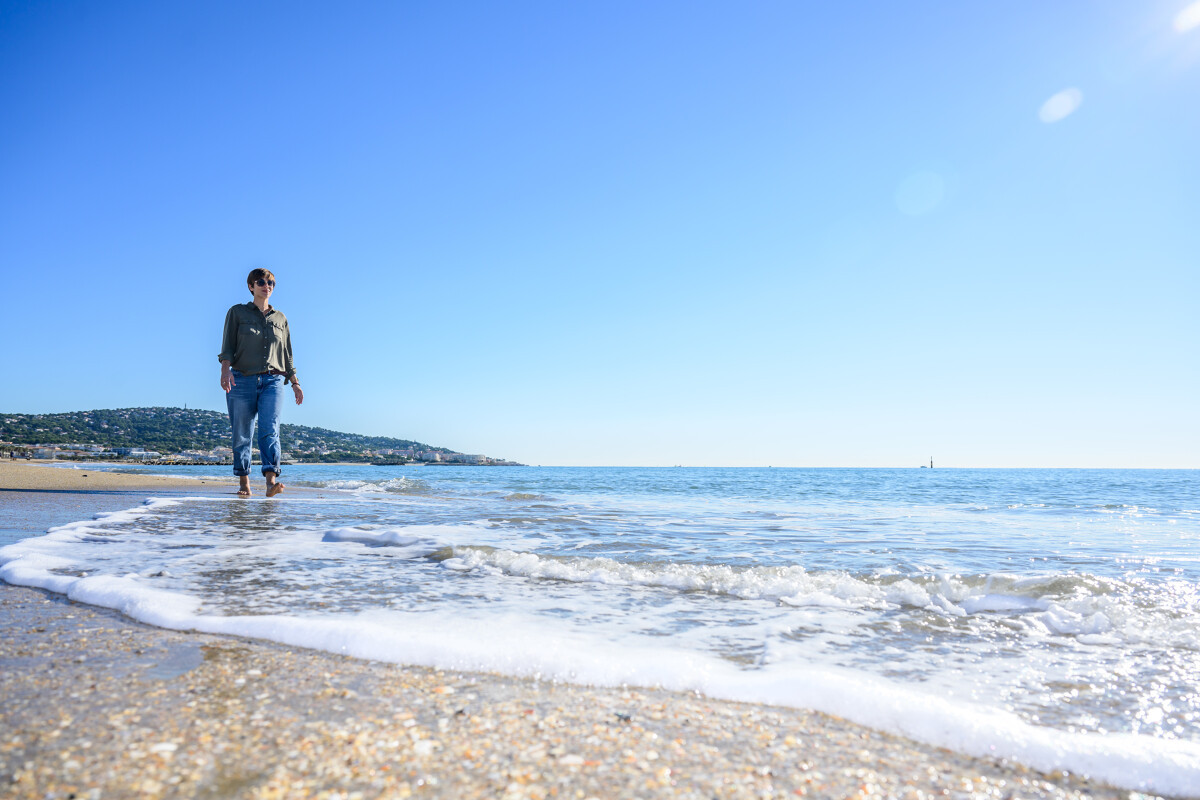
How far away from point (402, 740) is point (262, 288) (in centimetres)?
717

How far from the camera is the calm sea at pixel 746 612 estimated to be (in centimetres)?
189

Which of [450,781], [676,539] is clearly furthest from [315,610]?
[676,539]

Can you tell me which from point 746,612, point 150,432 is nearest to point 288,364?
point 746,612

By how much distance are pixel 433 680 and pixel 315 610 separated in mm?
1066

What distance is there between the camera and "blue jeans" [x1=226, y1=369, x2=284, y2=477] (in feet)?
24.1

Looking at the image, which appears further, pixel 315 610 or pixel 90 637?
pixel 315 610

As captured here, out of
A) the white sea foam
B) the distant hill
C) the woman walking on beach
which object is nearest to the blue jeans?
the woman walking on beach

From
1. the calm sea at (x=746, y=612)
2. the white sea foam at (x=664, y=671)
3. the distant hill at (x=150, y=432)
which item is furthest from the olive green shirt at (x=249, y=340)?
the distant hill at (x=150, y=432)

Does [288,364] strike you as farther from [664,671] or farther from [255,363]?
[664,671]

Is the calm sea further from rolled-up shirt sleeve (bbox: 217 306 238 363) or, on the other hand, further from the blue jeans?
rolled-up shirt sleeve (bbox: 217 306 238 363)

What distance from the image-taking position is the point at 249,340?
724 cm

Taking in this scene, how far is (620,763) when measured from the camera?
1.42 m

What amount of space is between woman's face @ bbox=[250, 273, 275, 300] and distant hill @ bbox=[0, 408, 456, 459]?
206 ft

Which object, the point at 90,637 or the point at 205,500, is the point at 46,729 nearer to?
the point at 90,637
